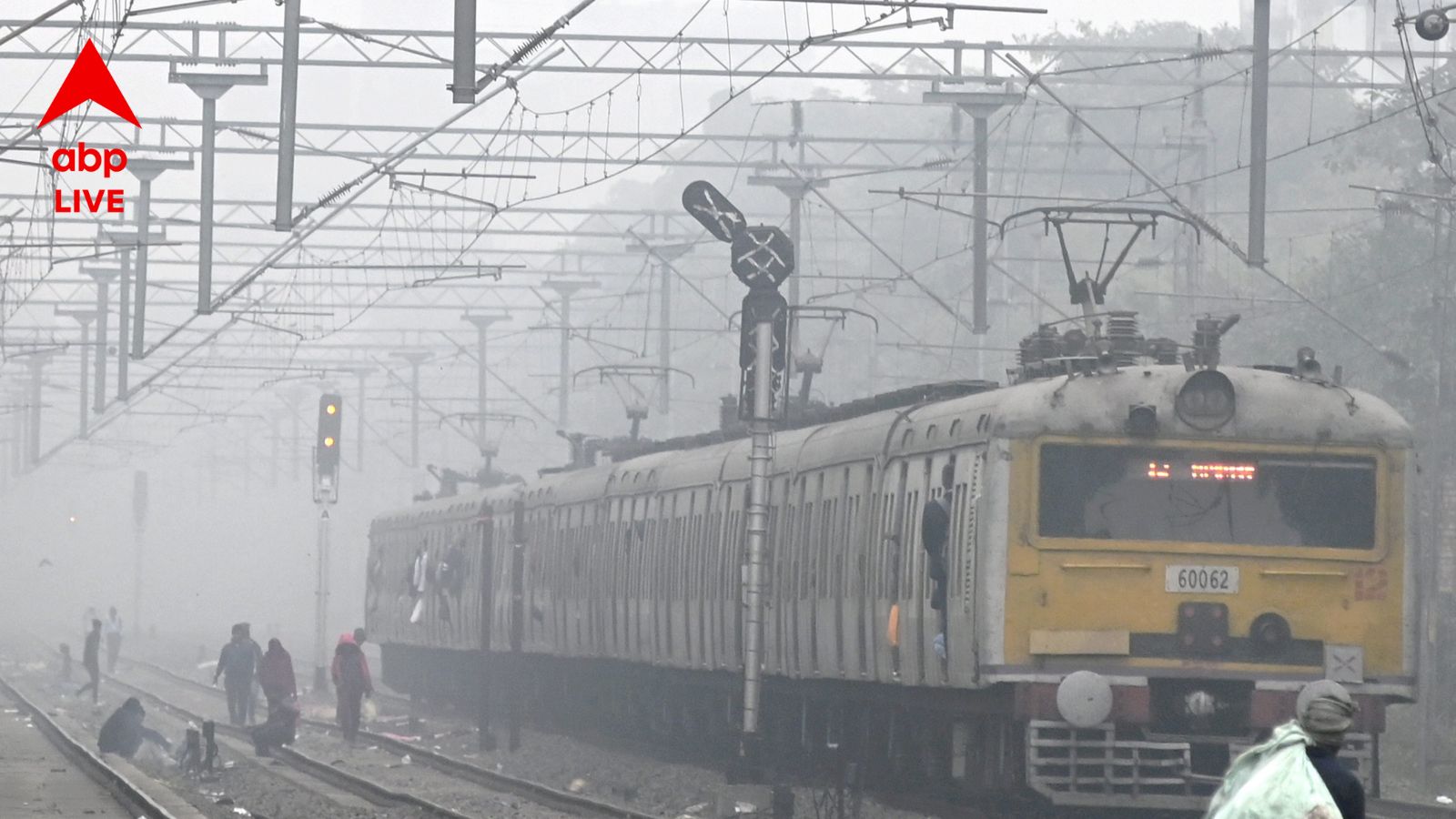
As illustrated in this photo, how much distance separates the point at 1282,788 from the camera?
6684 millimetres

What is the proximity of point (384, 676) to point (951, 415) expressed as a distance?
31.0m

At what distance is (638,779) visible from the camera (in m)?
23.3

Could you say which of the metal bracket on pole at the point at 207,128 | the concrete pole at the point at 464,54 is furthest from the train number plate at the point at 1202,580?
the metal bracket on pole at the point at 207,128

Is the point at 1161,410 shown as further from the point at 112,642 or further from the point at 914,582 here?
the point at 112,642

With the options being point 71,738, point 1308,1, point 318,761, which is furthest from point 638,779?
point 1308,1

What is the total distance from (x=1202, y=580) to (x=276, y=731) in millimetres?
16153

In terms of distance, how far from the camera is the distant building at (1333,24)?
334ft

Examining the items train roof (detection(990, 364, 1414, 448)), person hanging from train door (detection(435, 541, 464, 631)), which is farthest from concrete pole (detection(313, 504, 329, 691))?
train roof (detection(990, 364, 1414, 448))

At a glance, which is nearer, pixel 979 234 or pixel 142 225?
pixel 979 234

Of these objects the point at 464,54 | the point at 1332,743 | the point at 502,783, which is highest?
the point at 464,54

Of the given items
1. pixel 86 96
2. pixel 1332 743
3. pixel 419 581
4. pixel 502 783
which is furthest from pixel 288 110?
pixel 1332 743

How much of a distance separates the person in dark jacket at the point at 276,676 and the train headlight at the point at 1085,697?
16.5 m

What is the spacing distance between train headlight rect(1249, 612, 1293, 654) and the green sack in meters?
7.77

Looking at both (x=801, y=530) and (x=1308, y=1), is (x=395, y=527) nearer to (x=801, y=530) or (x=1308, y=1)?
(x=801, y=530)
